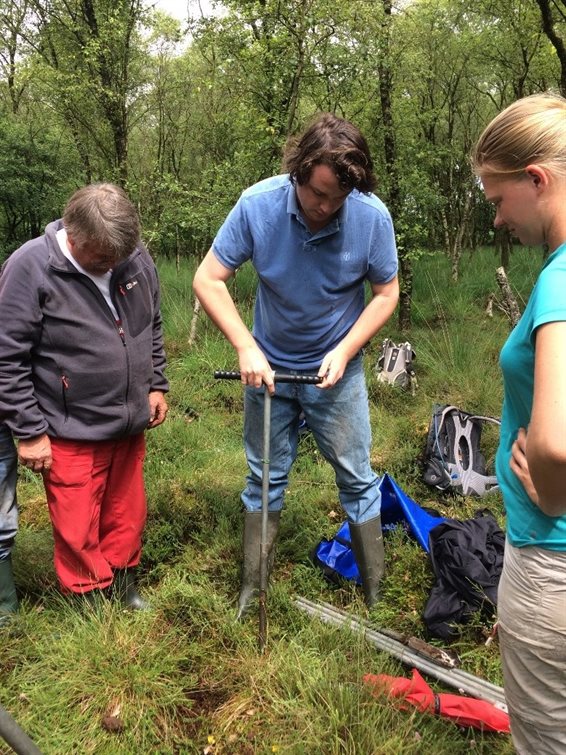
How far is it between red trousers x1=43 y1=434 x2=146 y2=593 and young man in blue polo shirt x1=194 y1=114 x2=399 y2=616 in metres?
0.59

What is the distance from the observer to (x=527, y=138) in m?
1.17

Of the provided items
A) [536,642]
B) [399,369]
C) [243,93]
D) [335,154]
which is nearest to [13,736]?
[536,642]

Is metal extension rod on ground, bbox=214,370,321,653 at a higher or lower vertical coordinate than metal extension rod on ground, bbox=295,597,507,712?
higher

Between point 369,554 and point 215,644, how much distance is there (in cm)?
82

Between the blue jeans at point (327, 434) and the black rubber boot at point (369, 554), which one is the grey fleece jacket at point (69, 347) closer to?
the blue jeans at point (327, 434)

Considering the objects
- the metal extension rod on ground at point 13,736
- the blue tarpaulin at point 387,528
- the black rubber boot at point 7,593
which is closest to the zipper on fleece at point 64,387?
the black rubber boot at point 7,593

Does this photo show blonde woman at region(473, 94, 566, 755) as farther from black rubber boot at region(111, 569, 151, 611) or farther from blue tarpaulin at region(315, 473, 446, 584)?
black rubber boot at region(111, 569, 151, 611)

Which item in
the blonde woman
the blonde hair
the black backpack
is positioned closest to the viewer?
the blonde woman

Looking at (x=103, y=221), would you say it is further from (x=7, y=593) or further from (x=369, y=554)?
(x=369, y=554)

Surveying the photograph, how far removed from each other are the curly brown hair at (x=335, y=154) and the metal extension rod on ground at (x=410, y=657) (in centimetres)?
189

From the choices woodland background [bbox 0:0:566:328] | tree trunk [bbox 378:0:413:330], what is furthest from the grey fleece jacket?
tree trunk [bbox 378:0:413:330]

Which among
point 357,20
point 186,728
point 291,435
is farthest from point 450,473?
point 357,20

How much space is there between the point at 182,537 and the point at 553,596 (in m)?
2.42

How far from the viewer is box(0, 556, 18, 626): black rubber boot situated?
2572 millimetres
